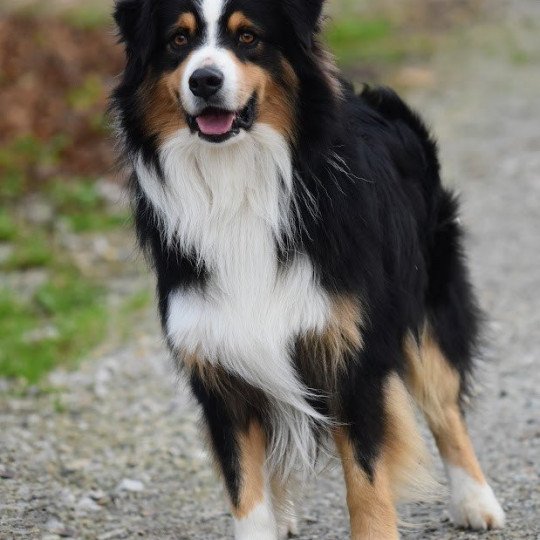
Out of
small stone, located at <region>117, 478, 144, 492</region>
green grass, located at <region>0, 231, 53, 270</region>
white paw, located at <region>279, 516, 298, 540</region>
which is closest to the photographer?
white paw, located at <region>279, 516, 298, 540</region>

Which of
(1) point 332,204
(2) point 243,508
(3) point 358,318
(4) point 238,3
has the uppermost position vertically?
(4) point 238,3

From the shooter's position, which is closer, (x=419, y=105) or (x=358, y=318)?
(x=358, y=318)

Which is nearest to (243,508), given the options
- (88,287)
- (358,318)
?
(358,318)

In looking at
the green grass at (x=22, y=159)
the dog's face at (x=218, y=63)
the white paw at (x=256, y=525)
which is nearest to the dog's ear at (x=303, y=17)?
the dog's face at (x=218, y=63)

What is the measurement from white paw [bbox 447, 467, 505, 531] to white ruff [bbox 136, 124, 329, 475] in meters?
1.02

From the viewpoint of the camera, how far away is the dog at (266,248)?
4414mm

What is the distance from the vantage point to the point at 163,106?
4.53 m

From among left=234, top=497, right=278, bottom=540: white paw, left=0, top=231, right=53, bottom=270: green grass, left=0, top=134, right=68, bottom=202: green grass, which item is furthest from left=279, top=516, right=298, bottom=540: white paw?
left=0, top=134, right=68, bottom=202: green grass

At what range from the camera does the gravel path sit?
5426 mm

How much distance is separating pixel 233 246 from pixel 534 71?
43.9 ft

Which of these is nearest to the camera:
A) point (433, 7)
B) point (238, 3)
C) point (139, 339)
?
point (238, 3)

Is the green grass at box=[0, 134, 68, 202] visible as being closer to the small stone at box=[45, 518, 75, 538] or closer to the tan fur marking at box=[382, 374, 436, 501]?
the small stone at box=[45, 518, 75, 538]

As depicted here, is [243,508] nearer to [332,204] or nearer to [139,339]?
[332,204]

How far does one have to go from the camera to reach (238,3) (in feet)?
14.3
